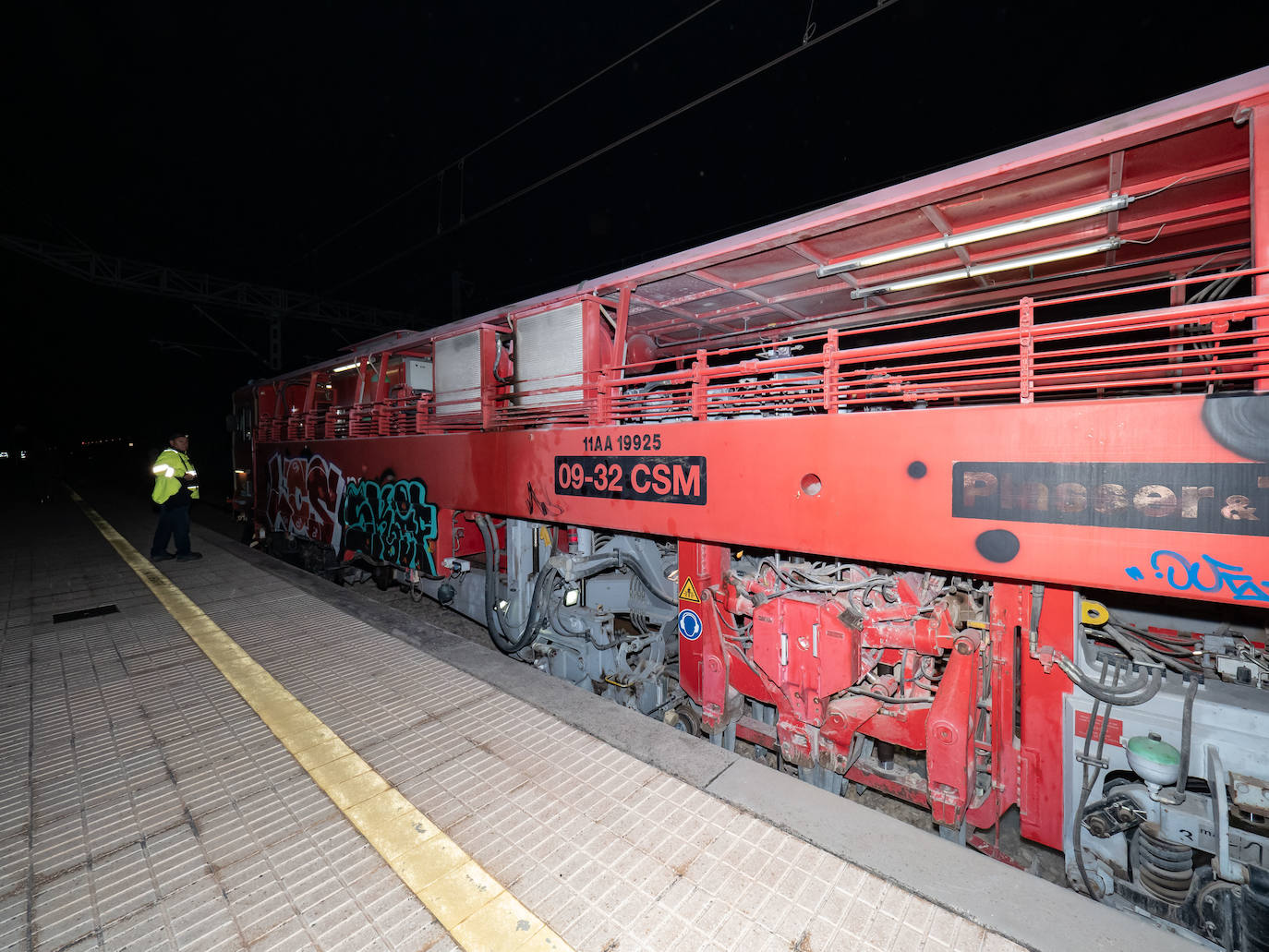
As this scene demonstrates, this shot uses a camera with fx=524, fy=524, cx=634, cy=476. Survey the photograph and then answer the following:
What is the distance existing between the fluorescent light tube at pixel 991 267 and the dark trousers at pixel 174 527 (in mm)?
10616

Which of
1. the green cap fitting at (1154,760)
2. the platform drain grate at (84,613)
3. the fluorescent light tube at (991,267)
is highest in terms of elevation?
the fluorescent light tube at (991,267)

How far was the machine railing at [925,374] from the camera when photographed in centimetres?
223

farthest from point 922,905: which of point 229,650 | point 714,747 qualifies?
point 229,650

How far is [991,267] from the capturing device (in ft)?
14.4

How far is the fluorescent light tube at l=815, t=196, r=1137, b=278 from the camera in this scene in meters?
3.34

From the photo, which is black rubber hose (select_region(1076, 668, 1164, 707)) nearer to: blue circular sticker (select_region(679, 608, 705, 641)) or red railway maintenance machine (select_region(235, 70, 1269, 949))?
red railway maintenance machine (select_region(235, 70, 1269, 949))

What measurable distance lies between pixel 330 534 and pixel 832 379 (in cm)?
867

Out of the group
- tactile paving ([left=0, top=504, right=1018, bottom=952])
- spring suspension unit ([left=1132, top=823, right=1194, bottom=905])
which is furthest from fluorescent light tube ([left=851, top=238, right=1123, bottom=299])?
tactile paving ([left=0, top=504, right=1018, bottom=952])

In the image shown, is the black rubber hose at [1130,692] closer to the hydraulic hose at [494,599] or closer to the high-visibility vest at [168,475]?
the hydraulic hose at [494,599]

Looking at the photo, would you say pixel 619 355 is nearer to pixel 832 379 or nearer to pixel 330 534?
pixel 832 379

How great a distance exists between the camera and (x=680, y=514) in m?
4.01

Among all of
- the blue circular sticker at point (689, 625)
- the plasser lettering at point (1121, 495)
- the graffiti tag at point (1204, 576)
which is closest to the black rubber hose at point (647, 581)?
the blue circular sticker at point (689, 625)

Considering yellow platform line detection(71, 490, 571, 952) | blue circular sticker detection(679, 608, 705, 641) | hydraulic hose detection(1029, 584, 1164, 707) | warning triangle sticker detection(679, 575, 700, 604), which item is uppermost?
warning triangle sticker detection(679, 575, 700, 604)

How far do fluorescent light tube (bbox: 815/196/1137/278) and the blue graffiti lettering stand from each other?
211 inches
